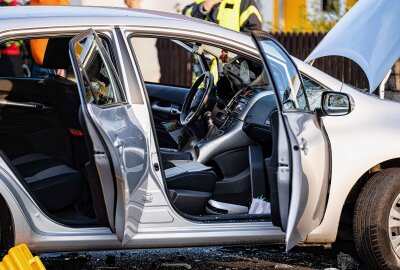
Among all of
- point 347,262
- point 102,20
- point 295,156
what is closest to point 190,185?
point 295,156

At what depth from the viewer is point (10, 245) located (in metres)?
6.05

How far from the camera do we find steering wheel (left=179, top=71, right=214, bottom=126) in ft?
23.8

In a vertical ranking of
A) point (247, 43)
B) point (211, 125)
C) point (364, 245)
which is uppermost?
point (247, 43)

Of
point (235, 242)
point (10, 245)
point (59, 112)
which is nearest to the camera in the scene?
point (10, 245)

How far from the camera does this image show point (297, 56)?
15586 mm

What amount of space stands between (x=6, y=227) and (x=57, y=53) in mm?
1204


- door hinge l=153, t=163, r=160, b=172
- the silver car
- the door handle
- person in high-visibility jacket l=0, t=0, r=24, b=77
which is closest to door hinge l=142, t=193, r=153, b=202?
the silver car

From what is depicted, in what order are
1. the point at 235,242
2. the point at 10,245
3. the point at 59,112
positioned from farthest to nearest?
the point at 59,112, the point at 235,242, the point at 10,245

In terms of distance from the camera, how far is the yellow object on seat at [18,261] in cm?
530

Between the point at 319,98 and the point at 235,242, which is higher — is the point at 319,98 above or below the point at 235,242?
above

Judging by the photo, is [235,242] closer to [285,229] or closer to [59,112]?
[285,229]

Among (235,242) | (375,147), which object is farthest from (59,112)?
(375,147)

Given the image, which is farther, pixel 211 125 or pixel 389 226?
pixel 211 125

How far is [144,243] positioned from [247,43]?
128cm
